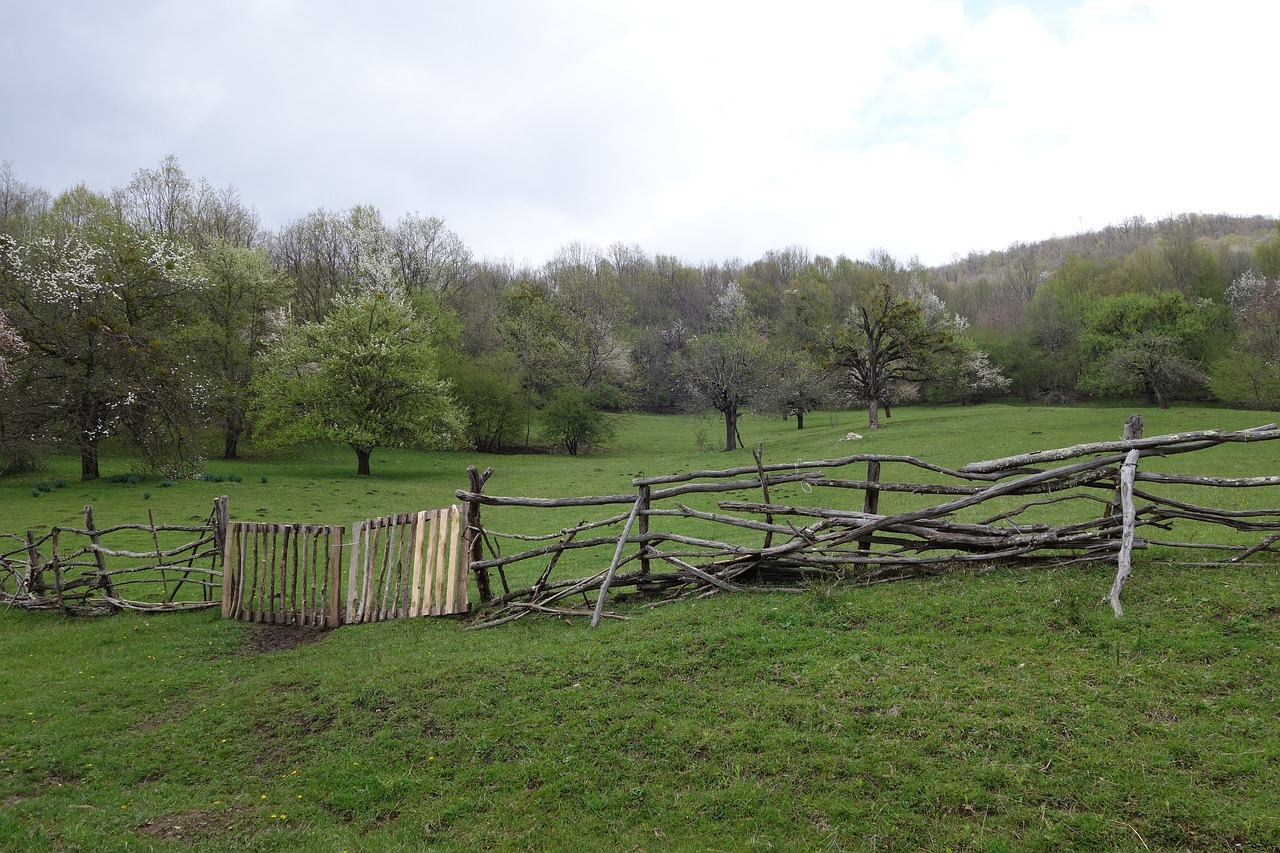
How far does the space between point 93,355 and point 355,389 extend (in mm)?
10903

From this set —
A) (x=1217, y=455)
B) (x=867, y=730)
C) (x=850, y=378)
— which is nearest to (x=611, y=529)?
(x=867, y=730)

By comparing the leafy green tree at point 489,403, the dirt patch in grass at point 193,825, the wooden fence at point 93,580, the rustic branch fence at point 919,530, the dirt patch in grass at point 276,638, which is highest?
the leafy green tree at point 489,403

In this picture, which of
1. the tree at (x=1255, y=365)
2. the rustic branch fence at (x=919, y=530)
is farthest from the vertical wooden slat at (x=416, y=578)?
the tree at (x=1255, y=365)

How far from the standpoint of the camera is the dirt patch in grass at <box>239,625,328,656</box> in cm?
951

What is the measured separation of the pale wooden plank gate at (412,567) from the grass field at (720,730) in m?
0.77

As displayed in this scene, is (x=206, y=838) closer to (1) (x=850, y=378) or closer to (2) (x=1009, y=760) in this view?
(2) (x=1009, y=760)

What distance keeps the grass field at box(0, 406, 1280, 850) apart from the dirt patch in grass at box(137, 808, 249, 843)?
0.02 metres

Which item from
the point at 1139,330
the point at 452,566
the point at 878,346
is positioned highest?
the point at 1139,330

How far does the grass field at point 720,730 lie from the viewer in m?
4.21

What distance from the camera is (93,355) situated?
2358cm

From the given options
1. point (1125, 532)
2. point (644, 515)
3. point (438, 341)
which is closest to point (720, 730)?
point (644, 515)

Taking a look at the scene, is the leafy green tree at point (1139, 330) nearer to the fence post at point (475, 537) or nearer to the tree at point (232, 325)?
the fence post at point (475, 537)

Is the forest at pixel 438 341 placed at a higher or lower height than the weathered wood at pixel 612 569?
higher

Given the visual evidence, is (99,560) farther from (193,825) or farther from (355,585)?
(193,825)
